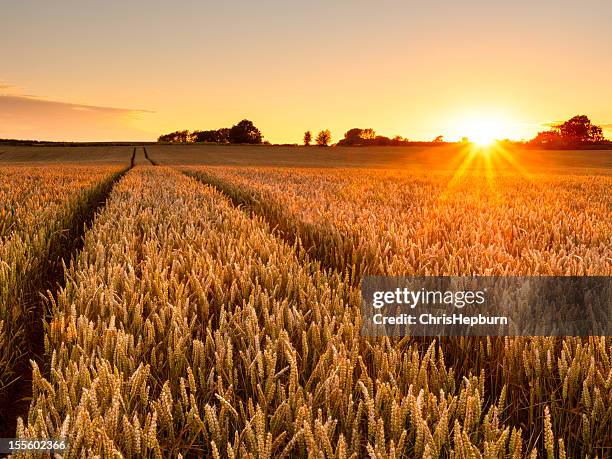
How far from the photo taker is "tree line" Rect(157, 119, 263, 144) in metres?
137

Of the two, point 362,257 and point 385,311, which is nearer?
point 385,311

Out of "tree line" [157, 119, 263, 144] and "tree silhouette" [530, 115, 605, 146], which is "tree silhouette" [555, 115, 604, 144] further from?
"tree line" [157, 119, 263, 144]

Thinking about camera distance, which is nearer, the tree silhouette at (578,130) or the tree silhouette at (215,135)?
the tree silhouette at (578,130)

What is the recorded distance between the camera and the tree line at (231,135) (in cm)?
13738

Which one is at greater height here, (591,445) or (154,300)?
(154,300)

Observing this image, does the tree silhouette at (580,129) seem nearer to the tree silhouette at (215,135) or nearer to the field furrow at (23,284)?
the tree silhouette at (215,135)

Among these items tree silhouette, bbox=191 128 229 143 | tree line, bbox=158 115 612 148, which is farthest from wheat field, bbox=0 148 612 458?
tree silhouette, bbox=191 128 229 143

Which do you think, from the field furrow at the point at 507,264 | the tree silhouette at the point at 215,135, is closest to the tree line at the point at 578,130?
the tree silhouette at the point at 215,135

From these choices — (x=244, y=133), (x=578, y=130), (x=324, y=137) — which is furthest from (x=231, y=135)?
(x=578, y=130)

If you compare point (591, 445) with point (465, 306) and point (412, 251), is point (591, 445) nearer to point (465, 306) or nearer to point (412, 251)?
point (465, 306)

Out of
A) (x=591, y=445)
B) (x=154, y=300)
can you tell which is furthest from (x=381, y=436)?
(x=154, y=300)

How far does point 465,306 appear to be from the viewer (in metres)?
2.17

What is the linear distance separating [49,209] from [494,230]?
16.4 ft

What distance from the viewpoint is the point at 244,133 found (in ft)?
451
